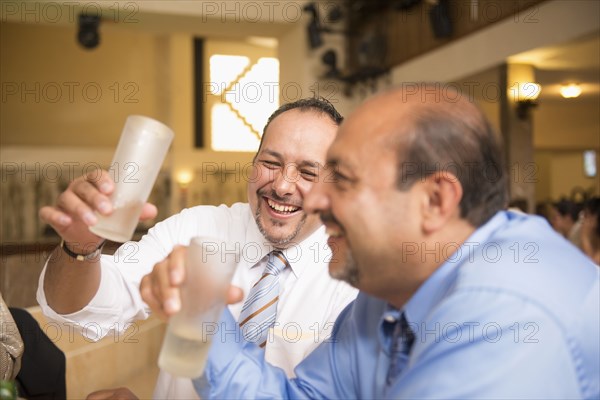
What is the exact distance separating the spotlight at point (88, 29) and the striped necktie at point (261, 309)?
617cm

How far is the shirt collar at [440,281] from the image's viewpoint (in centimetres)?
97

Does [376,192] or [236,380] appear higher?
[376,192]

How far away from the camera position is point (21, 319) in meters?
2.23

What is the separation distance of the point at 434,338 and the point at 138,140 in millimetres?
560

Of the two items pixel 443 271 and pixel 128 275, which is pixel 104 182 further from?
pixel 128 275

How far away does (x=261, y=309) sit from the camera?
1.70 meters

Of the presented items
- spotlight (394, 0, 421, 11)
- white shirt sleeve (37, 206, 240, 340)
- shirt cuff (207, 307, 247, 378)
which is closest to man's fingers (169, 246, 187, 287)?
shirt cuff (207, 307, 247, 378)

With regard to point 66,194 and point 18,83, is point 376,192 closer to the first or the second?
point 66,194

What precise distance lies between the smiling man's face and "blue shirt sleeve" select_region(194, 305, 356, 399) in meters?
0.50

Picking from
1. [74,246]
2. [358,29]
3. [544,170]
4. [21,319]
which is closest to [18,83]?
[358,29]

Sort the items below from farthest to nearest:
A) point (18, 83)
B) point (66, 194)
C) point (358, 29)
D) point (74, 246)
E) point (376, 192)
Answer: point (18, 83) < point (358, 29) < point (74, 246) < point (66, 194) < point (376, 192)

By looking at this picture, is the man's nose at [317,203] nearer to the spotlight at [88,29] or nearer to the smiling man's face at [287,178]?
the smiling man's face at [287,178]

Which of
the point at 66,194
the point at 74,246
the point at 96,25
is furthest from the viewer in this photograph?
the point at 96,25

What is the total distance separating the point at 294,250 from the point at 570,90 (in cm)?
471
